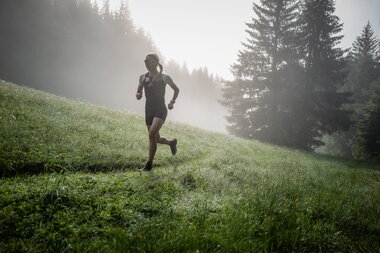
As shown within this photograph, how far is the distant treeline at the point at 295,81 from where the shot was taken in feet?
86.6

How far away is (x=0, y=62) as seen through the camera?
162 feet

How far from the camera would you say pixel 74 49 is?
63906 mm

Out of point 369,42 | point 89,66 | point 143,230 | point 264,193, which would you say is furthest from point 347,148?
point 89,66

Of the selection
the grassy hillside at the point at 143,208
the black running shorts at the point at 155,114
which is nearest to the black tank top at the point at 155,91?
the black running shorts at the point at 155,114

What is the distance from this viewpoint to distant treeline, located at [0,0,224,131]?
52.3 m

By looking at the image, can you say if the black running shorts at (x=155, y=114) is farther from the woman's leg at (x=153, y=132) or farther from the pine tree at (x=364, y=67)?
the pine tree at (x=364, y=67)

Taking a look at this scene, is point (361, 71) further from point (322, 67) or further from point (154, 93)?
point (154, 93)

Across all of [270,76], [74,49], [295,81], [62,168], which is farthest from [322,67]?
[74,49]

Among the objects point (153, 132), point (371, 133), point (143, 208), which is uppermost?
point (371, 133)

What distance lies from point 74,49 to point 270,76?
2181 inches

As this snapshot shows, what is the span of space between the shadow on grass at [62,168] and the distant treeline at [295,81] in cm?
2222

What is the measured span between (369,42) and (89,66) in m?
64.8

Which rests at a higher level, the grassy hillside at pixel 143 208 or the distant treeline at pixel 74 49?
the distant treeline at pixel 74 49

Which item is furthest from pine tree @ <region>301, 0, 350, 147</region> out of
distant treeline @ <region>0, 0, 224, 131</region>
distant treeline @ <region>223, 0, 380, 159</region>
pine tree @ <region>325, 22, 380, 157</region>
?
distant treeline @ <region>0, 0, 224, 131</region>
